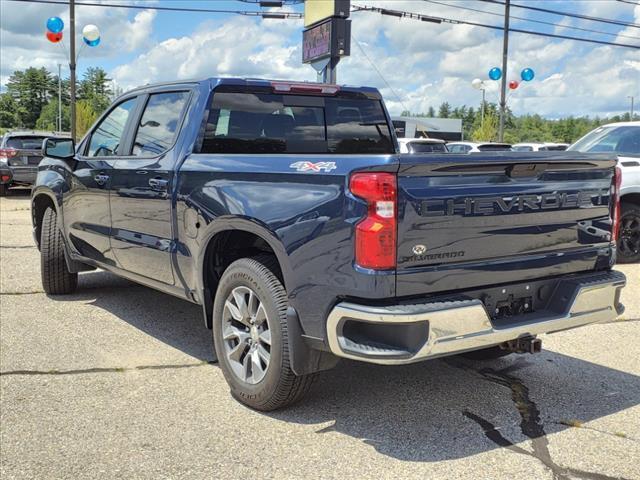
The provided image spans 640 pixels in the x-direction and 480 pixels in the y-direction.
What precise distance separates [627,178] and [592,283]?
5766 millimetres

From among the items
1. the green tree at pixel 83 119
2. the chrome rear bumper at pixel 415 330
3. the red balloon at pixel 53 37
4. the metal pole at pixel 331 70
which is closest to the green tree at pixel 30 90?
the green tree at pixel 83 119

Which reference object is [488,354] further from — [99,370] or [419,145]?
[419,145]

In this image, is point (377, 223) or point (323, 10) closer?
point (377, 223)

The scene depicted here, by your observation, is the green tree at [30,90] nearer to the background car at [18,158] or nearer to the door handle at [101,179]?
the background car at [18,158]

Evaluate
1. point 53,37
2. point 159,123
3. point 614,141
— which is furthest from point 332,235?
point 53,37

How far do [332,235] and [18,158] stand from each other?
16463 millimetres

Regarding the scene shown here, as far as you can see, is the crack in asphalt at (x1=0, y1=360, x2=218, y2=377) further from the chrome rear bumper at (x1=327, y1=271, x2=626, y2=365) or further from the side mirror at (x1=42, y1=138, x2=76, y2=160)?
the side mirror at (x1=42, y1=138, x2=76, y2=160)

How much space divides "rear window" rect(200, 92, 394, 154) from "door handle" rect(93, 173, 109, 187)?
126cm

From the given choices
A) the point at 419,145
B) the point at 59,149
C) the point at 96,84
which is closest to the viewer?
the point at 59,149

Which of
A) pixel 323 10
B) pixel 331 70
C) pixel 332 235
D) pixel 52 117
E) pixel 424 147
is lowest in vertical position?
pixel 332 235

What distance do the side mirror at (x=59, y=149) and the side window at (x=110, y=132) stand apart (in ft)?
0.72

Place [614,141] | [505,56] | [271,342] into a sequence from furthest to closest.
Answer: [505,56]
[614,141]
[271,342]

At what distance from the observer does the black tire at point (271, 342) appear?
3.67 meters

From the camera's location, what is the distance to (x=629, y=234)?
9.24 m
